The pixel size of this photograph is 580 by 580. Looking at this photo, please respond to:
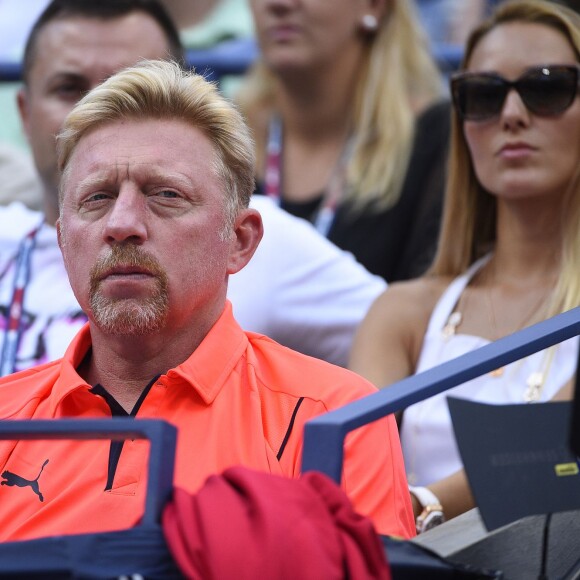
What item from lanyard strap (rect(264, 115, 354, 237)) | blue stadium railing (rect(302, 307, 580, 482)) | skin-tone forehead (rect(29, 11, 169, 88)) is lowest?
blue stadium railing (rect(302, 307, 580, 482))

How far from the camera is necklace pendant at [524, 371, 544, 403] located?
9.44 feet

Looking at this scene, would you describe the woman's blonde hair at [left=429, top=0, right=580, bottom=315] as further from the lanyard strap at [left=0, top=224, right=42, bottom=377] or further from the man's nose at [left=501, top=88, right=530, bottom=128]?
the lanyard strap at [left=0, top=224, right=42, bottom=377]

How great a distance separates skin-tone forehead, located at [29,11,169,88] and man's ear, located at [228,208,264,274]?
4.37 feet

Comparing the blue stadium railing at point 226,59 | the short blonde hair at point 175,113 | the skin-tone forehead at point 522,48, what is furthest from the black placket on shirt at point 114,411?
the blue stadium railing at point 226,59

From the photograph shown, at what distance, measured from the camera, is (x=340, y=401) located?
2189 mm

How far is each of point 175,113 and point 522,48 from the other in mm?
1215

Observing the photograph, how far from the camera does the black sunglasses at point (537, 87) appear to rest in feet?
10.3

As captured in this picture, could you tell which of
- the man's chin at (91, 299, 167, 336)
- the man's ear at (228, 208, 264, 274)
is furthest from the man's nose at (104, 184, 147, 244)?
the man's ear at (228, 208, 264, 274)

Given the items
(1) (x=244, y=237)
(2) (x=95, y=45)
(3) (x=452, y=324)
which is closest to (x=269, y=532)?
(1) (x=244, y=237)

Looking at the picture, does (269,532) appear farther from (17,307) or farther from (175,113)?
(17,307)

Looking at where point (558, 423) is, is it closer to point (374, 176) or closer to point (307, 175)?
point (374, 176)

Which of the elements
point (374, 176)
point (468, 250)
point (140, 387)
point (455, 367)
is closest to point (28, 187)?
point (374, 176)

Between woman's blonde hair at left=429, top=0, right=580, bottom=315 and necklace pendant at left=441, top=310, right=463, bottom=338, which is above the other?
woman's blonde hair at left=429, top=0, right=580, bottom=315

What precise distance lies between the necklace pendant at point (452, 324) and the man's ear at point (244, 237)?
0.80 metres
